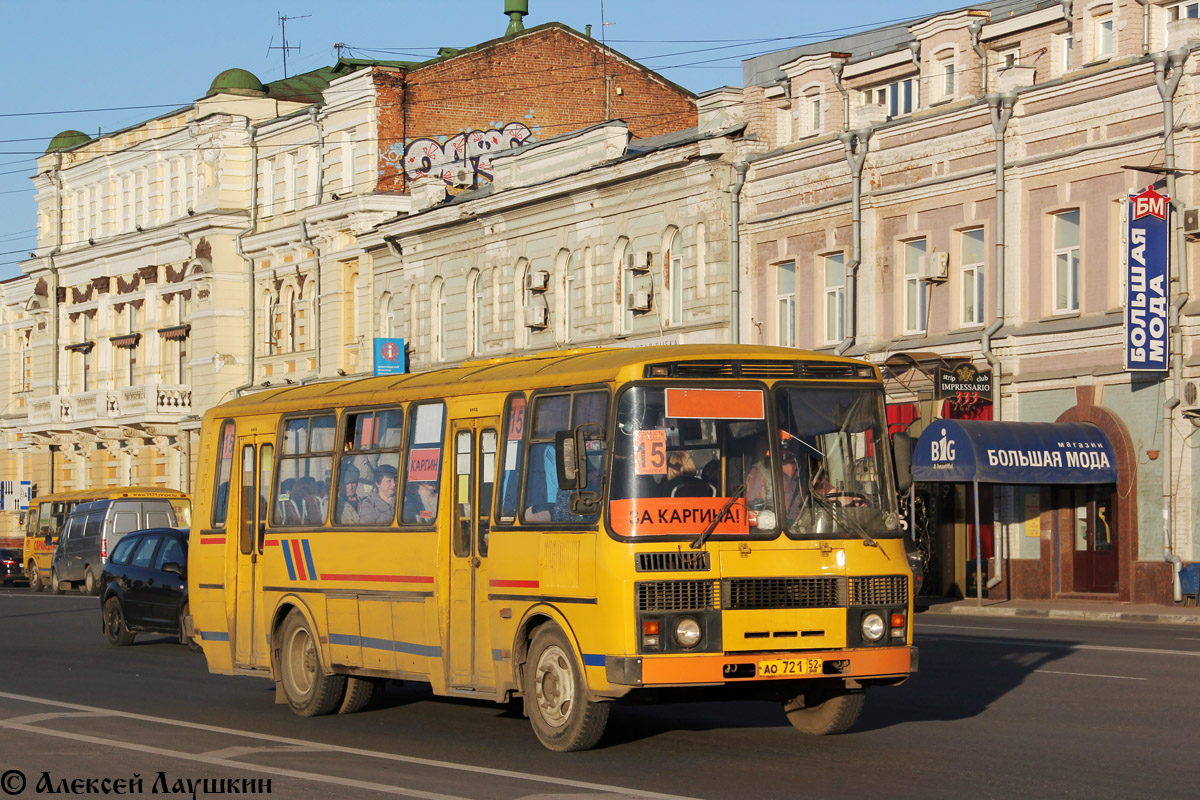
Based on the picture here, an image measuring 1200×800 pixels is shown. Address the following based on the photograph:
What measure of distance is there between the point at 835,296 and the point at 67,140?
41452 mm

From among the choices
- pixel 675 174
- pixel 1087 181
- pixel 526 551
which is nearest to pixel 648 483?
pixel 526 551

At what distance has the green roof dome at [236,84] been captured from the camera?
191 ft

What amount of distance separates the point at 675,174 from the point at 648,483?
29.4m

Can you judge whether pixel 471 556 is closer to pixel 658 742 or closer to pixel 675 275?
pixel 658 742

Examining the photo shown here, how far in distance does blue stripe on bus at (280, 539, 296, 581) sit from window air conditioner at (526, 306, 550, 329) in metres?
29.2

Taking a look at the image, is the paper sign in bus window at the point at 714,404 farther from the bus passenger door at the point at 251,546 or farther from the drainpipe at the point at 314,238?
the drainpipe at the point at 314,238

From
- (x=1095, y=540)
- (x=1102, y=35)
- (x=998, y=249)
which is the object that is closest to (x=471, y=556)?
(x=1095, y=540)

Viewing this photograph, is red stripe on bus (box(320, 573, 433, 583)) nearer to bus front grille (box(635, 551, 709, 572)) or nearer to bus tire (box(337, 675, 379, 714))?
bus tire (box(337, 675, 379, 714))

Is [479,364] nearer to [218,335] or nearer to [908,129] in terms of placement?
[908,129]

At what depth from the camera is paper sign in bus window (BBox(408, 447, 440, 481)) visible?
13836 mm

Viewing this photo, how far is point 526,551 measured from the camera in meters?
12.5

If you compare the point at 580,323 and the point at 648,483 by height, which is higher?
the point at 580,323

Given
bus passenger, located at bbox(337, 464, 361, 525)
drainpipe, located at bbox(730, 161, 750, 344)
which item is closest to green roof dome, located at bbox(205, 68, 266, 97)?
drainpipe, located at bbox(730, 161, 750, 344)

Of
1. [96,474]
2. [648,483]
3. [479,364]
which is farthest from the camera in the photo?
[96,474]
